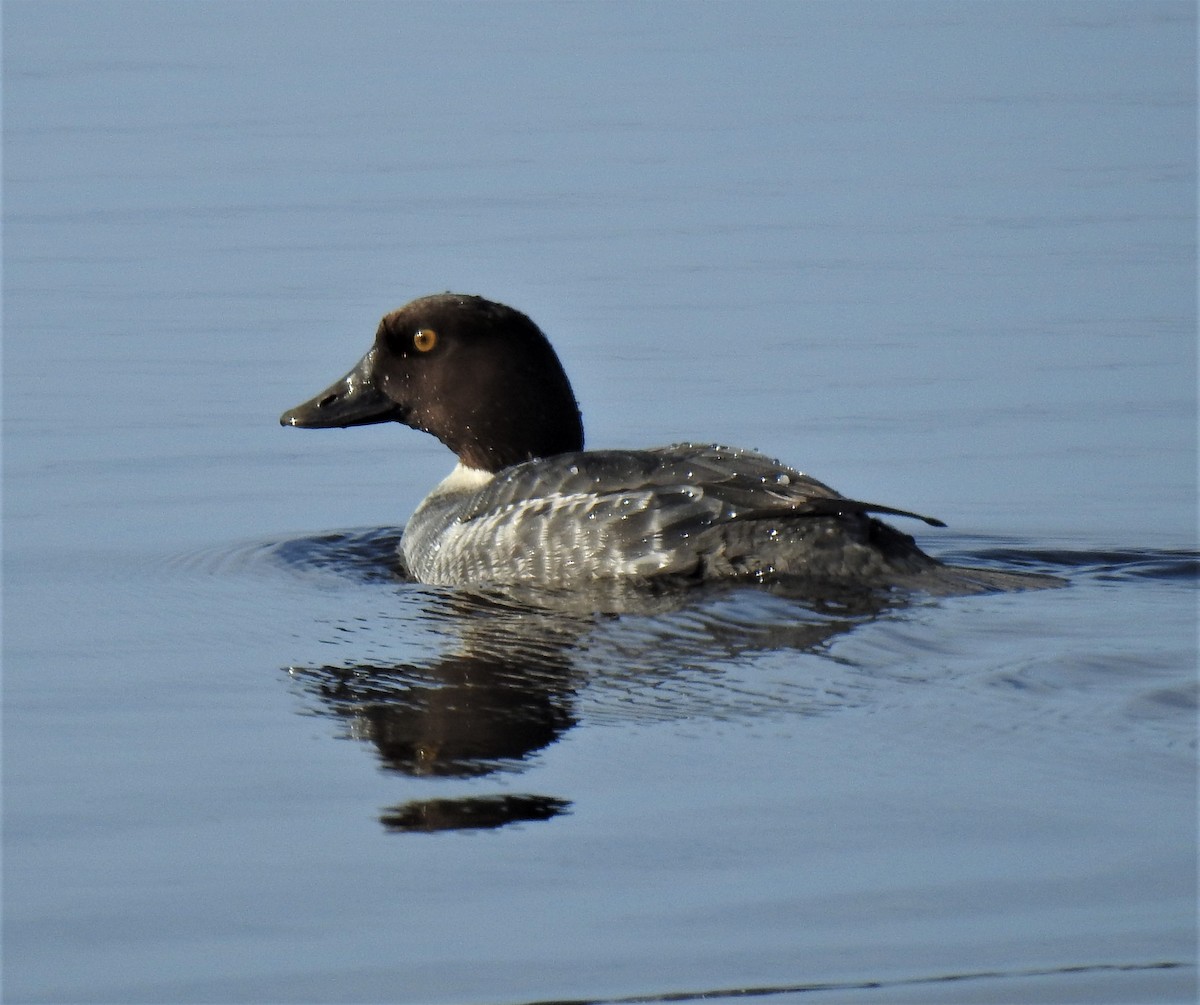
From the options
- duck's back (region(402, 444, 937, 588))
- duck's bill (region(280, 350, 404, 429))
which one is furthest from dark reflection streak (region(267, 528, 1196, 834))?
duck's bill (region(280, 350, 404, 429))

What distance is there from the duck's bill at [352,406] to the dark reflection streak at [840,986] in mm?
5522

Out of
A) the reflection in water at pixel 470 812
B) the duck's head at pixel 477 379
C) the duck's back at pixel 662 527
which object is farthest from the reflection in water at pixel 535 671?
the duck's head at pixel 477 379

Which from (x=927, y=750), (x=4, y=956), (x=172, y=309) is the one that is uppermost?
(x=172, y=309)

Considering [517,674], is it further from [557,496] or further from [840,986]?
[840,986]

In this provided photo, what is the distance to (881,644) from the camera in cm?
708

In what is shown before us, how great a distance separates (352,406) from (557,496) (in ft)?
5.43

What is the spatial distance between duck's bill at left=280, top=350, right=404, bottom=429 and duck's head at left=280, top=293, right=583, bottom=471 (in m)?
0.04

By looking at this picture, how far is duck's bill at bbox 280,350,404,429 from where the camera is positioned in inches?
384

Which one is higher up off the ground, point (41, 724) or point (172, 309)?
point (172, 309)

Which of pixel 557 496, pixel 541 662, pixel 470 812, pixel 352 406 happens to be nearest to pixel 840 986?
pixel 470 812

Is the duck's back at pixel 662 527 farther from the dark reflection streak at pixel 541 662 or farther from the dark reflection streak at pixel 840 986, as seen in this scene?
the dark reflection streak at pixel 840 986

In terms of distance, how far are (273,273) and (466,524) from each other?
5571 mm

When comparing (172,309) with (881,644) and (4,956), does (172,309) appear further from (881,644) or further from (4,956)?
(4,956)

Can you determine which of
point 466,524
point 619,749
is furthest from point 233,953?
point 466,524
